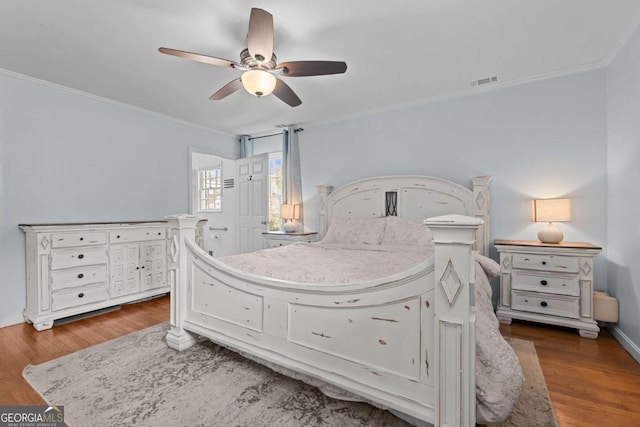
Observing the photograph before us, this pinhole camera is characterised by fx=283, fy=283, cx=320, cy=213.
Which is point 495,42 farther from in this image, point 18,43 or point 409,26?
point 18,43

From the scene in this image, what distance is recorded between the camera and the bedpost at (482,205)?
3.06 metres

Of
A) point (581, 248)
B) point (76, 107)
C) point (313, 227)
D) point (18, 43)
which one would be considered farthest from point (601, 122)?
point (76, 107)

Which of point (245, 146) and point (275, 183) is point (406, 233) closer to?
→ point (275, 183)

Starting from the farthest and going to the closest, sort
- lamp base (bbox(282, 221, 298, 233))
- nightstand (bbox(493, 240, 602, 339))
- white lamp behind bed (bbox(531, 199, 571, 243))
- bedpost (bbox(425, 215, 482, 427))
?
1. lamp base (bbox(282, 221, 298, 233))
2. white lamp behind bed (bbox(531, 199, 571, 243))
3. nightstand (bbox(493, 240, 602, 339))
4. bedpost (bbox(425, 215, 482, 427))

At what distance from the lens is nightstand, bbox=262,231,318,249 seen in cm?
394

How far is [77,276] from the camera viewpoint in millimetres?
2910

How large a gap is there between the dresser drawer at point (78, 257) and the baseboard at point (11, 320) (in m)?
0.65

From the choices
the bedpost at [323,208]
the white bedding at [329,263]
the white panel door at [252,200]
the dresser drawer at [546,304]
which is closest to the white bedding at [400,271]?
the white bedding at [329,263]

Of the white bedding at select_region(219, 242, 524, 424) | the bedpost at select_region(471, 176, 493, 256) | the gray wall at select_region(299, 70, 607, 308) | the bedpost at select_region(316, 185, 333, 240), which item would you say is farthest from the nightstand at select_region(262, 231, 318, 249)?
the bedpost at select_region(471, 176, 493, 256)

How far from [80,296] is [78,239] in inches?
23.2

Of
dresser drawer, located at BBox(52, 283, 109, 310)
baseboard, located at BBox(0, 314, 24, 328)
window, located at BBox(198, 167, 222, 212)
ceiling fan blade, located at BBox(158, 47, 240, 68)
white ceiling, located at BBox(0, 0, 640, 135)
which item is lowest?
baseboard, located at BBox(0, 314, 24, 328)

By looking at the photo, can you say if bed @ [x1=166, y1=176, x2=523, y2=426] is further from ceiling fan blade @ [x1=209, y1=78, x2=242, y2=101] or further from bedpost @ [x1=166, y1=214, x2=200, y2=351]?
ceiling fan blade @ [x1=209, y1=78, x2=242, y2=101]

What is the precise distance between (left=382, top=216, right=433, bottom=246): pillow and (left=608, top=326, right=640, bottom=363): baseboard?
1586mm

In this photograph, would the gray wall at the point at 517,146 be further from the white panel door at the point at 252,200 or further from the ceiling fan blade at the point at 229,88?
the ceiling fan blade at the point at 229,88
